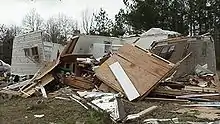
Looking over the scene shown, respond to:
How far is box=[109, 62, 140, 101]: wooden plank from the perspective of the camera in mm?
9758

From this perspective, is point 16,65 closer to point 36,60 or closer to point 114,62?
point 36,60

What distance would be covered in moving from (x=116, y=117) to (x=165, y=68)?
356 centimetres

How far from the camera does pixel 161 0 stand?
89.7 ft

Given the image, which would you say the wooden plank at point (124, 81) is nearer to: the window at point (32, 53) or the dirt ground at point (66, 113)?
the dirt ground at point (66, 113)

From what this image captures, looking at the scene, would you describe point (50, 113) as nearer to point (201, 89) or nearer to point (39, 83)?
point (39, 83)

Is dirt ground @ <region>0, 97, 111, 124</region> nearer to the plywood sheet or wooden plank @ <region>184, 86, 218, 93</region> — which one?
the plywood sheet

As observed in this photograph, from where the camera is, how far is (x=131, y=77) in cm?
1023

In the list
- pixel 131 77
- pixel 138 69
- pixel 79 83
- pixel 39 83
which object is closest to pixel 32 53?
pixel 39 83

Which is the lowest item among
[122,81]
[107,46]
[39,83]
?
[39,83]

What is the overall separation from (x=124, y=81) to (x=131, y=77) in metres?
0.23

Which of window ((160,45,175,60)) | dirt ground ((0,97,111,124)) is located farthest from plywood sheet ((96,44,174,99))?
window ((160,45,175,60))

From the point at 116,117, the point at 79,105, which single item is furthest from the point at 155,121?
the point at 79,105

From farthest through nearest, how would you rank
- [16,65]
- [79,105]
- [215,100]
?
1. [16,65]
2. [215,100]
3. [79,105]

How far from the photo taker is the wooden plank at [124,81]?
9.76 metres
